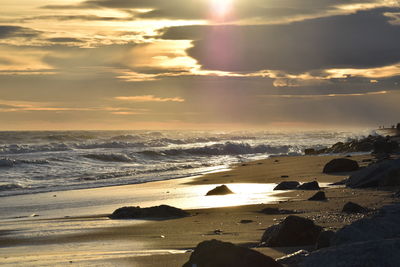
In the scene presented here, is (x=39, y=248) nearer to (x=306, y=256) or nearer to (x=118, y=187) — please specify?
(x=306, y=256)

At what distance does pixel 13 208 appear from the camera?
1748 centimetres

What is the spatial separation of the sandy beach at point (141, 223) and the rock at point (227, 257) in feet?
4.92

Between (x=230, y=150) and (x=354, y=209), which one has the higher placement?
(x=354, y=209)

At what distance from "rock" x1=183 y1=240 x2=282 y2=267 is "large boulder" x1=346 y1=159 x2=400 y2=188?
962 cm

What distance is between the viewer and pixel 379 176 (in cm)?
1556

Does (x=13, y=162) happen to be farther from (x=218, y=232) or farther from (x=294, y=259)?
(x=294, y=259)

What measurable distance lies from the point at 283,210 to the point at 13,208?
872cm

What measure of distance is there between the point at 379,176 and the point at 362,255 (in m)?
10.3

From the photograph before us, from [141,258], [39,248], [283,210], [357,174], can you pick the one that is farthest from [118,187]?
[141,258]

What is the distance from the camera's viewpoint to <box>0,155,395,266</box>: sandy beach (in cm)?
884

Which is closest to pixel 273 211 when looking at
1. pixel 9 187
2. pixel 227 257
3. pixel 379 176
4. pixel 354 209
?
pixel 354 209

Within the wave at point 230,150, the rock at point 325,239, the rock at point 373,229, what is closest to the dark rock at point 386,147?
the wave at point 230,150

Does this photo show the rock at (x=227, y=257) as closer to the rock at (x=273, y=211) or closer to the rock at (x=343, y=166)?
the rock at (x=273, y=211)

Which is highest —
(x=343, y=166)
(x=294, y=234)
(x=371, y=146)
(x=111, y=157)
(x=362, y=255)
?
(x=362, y=255)
